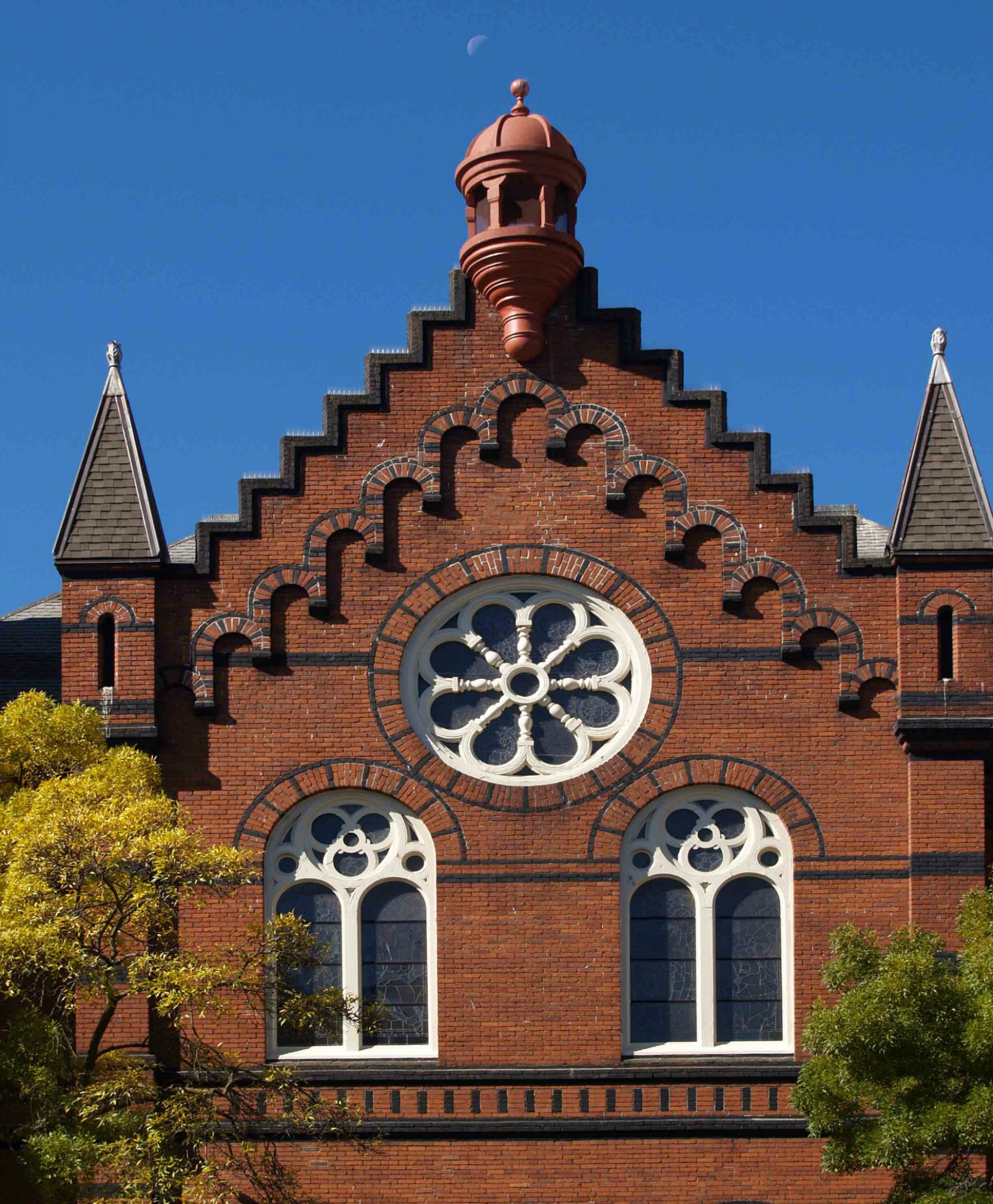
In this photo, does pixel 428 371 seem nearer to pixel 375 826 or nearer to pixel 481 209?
pixel 481 209

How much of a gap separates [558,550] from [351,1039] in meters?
6.70

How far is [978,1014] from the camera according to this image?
70.7 ft

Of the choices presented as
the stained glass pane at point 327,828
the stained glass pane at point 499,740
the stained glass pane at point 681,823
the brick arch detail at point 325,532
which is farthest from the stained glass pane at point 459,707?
the stained glass pane at point 681,823

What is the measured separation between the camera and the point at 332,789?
25.9 m

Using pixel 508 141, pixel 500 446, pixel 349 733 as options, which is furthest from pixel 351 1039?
pixel 508 141

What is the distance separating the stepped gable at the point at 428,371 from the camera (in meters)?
26.4

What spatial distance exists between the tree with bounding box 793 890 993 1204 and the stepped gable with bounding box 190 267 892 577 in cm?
630

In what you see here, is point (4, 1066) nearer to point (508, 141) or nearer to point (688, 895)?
point (688, 895)

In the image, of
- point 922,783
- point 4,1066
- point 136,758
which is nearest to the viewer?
point 4,1066

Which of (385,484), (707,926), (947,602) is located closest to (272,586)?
(385,484)

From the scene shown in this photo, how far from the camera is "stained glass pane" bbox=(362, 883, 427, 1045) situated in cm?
2573

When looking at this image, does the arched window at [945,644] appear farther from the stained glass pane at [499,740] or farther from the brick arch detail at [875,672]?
the stained glass pane at [499,740]

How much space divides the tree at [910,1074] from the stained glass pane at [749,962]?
3042 mm

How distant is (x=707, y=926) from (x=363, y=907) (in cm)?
434
